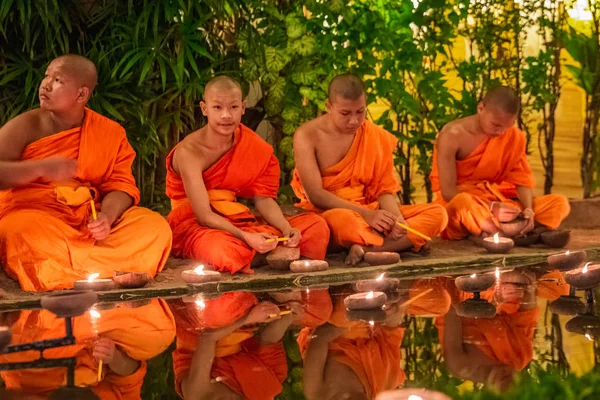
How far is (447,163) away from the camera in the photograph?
7.68 m

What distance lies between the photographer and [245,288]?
600 cm

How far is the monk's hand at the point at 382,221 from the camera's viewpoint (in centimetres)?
689

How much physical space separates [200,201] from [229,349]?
2374 mm

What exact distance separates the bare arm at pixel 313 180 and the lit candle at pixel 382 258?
18.2 inches

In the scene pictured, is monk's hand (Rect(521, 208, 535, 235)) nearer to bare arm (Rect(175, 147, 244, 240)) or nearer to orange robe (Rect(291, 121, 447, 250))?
orange robe (Rect(291, 121, 447, 250))

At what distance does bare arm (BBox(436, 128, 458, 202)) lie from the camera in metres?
7.68

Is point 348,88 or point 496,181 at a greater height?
point 348,88

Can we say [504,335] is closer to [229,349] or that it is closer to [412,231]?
[229,349]

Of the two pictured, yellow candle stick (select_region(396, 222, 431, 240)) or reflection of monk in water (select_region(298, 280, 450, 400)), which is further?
yellow candle stick (select_region(396, 222, 431, 240))

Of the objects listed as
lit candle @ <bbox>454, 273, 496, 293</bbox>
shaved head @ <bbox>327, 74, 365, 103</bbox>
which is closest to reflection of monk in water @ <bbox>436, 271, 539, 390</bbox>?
lit candle @ <bbox>454, 273, 496, 293</bbox>

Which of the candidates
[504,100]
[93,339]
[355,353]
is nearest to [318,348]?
[355,353]

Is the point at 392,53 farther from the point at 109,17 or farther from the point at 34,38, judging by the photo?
the point at 34,38

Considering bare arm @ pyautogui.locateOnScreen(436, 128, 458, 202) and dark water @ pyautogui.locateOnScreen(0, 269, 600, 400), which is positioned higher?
bare arm @ pyautogui.locateOnScreen(436, 128, 458, 202)

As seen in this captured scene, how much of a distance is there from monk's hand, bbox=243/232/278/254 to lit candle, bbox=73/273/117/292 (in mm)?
976
